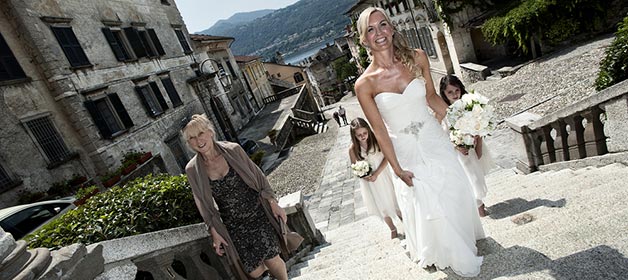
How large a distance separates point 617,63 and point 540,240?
12.4ft

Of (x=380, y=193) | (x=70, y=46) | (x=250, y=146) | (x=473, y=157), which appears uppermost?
(x=70, y=46)

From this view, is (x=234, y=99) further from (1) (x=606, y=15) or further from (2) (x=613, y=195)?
(2) (x=613, y=195)

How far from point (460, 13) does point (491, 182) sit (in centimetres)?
1639

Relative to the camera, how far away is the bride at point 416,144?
2604mm

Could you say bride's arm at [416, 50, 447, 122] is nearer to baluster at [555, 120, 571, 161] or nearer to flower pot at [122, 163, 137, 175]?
baluster at [555, 120, 571, 161]

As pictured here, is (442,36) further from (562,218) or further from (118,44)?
(562,218)

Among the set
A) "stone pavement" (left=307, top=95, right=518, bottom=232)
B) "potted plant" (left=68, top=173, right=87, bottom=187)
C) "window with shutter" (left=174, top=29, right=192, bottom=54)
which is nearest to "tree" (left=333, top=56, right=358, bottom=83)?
"window with shutter" (left=174, top=29, right=192, bottom=54)

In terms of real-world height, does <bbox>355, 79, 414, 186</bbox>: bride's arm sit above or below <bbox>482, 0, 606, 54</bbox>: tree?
above

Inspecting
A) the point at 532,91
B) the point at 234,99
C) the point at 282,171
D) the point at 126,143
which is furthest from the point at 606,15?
the point at 234,99

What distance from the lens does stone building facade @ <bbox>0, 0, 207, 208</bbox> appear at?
33.9 feet

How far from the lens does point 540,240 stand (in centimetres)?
235

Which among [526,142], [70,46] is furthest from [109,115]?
[526,142]

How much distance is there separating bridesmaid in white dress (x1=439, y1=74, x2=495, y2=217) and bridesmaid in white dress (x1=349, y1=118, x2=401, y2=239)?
94 centimetres

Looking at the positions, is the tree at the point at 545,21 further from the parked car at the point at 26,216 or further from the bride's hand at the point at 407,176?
the parked car at the point at 26,216
